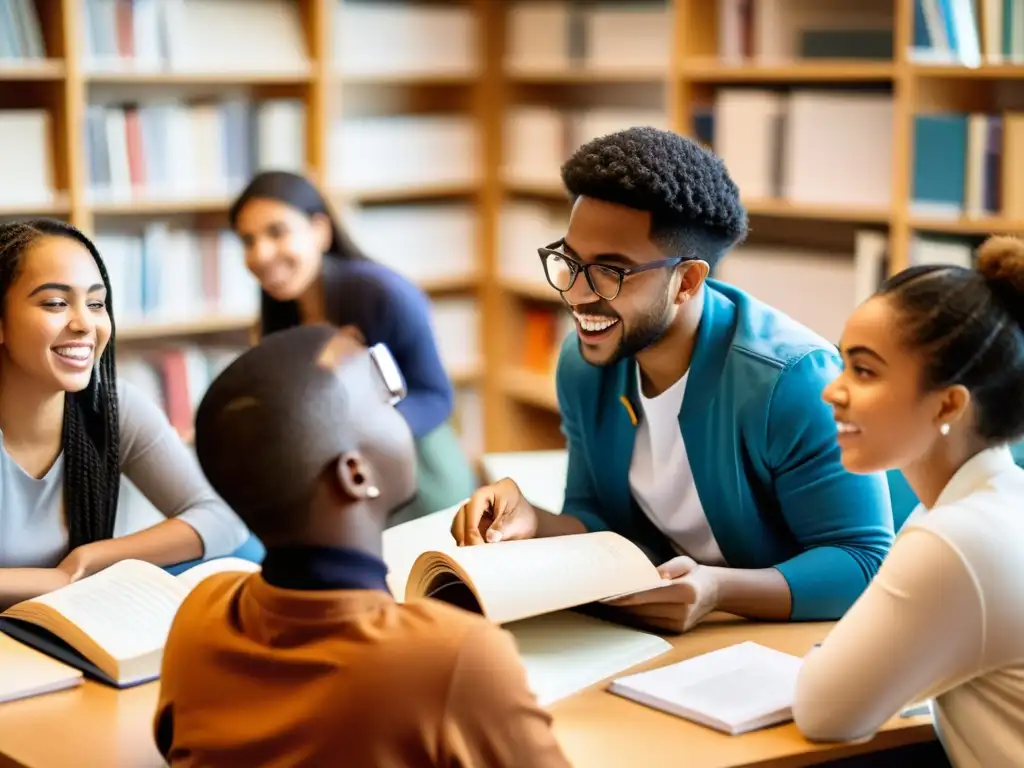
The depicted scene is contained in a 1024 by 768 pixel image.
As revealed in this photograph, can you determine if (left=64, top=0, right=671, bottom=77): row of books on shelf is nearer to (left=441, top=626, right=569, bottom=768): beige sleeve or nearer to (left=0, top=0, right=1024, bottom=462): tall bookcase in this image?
(left=0, top=0, right=1024, bottom=462): tall bookcase

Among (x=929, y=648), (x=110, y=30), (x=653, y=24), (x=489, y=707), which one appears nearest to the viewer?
(x=489, y=707)

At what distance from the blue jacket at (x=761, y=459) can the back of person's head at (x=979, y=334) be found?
39cm

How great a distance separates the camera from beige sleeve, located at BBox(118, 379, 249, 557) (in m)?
2.31

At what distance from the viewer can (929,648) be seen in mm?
1473

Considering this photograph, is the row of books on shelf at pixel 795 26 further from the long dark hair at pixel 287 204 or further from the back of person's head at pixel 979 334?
the back of person's head at pixel 979 334

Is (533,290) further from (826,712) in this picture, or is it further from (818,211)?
(826,712)

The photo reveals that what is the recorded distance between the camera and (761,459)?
2020 mm

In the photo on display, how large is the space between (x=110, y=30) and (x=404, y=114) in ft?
4.22

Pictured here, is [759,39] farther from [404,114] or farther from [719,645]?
[719,645]

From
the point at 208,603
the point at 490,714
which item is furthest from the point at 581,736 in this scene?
the point at 208,603

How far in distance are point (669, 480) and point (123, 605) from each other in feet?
2.66

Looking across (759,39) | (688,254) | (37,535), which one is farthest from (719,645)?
(759,39)

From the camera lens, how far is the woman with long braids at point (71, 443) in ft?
6.94

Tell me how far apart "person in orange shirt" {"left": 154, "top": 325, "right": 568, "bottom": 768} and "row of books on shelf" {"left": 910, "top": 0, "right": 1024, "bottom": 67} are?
2.57 metres
